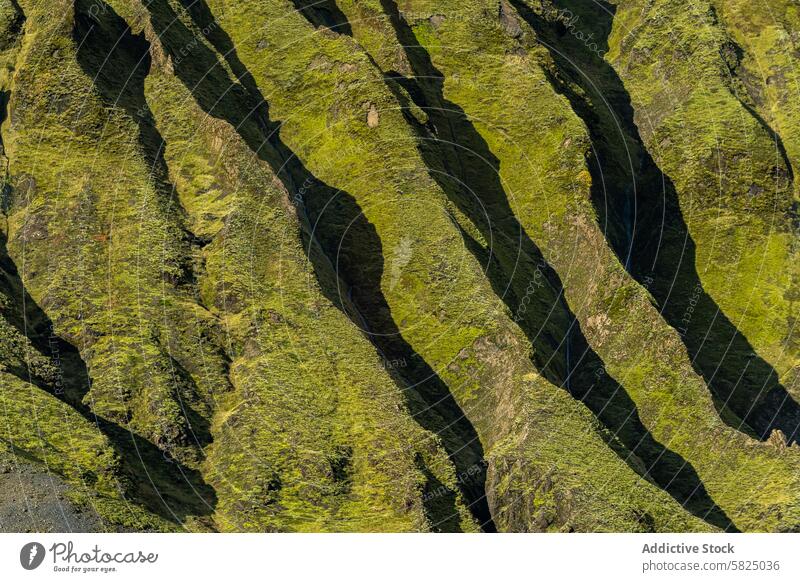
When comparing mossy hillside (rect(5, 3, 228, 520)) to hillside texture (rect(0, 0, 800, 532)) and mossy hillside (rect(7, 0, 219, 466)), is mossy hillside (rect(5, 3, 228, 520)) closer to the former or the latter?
mossy hillside (rect(7, 0, 219, 466))

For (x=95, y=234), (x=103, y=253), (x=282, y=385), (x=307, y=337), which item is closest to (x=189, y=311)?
(x=103, y=253)

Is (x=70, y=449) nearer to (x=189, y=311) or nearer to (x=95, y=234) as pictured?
(x=189, y=311)

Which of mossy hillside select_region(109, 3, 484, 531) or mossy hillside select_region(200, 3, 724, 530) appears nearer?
mossy hillside select_region(109, 3, 484, 531)

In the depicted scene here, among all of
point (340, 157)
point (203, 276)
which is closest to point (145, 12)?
point (340, 157)

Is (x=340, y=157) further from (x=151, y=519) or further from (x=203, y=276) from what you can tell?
(x=151, y=519)
